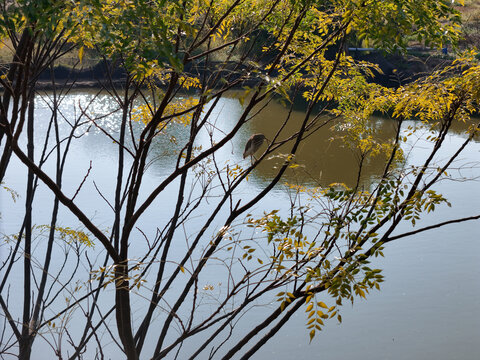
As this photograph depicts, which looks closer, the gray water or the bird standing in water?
the bird standing in water

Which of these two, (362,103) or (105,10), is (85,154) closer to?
(362,103)

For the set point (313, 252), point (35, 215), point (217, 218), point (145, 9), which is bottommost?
point (313, 252)

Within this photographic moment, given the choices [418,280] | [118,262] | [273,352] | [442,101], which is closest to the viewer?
[118,262]

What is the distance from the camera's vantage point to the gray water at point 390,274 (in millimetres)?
3865

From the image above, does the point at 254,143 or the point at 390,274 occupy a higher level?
the point at 390,274

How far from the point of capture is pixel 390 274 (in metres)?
4.67

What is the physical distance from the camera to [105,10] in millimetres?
1756

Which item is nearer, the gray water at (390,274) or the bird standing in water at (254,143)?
the bird standing in water at (254,143)

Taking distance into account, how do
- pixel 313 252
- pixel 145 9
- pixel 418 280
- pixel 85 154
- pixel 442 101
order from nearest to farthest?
pixel 145 9 → pixel 313 252 → pixel 442 101 → pixel 418 280 → pixel 85 154

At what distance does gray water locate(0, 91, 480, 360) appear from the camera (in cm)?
387

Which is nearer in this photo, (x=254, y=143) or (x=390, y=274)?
(x=254, y=143)

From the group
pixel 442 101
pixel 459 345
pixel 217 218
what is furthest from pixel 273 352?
pixel 442 101

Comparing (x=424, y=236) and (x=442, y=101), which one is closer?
(x=442, y=101)

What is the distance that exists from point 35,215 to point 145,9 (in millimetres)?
4181
